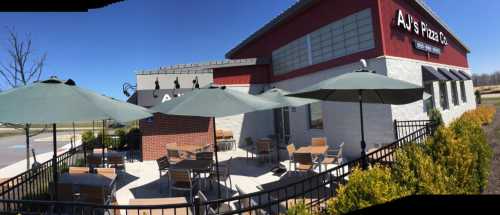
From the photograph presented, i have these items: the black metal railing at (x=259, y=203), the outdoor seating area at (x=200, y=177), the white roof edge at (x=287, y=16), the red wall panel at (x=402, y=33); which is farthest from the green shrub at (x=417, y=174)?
the white roof edge at (x=287, y=16)

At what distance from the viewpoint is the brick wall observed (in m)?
12.8

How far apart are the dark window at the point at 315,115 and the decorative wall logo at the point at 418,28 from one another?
186 inches

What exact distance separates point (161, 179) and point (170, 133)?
4.73 metres

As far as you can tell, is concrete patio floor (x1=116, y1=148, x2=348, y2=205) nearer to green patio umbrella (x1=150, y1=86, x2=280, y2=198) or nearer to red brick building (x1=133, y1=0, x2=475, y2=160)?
green patio umbrella (x1=150, y1=86, x2=280, y2=198)

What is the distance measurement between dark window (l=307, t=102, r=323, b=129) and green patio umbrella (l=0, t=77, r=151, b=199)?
9.68m

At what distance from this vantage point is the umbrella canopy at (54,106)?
3.85m

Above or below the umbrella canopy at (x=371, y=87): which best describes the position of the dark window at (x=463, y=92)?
above

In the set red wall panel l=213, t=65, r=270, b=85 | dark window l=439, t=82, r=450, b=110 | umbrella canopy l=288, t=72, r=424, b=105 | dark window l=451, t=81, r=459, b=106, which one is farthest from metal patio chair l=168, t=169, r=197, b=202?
dark window l=451, t=81, r=459, b=106

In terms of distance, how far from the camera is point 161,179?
884 cm

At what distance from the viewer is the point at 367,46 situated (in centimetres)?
1071

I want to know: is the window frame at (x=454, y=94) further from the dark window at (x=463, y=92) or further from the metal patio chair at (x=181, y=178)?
the metal patio chair at (x=181, y=178)

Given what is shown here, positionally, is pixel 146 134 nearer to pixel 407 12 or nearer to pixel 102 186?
pixel 102 186

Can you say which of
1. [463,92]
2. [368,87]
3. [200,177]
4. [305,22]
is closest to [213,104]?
[368,87]

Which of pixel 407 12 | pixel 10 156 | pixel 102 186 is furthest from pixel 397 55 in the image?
pixel 10 156
